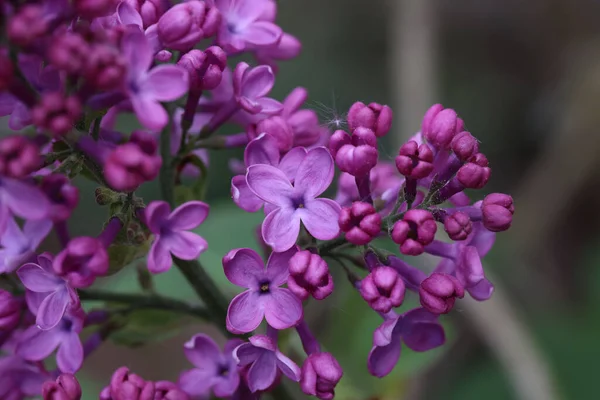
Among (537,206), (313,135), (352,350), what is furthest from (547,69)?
(313,135)

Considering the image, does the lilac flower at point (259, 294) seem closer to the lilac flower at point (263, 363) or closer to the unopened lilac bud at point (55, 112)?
the lilac flower at point (263, 363)

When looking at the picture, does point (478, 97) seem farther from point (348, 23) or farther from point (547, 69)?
point (348, 23)

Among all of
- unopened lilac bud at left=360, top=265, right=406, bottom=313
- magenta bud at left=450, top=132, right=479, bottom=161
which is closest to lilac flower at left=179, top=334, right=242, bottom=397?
unopened lilac bud at left=360, top=265, right=406, bottom=313

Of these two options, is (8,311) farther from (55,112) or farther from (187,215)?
(55,112)

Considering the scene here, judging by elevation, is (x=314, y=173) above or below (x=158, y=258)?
above

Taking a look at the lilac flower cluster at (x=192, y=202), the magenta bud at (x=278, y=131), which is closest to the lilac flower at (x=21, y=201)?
the lilac flower cluster at (x=192, y=202)

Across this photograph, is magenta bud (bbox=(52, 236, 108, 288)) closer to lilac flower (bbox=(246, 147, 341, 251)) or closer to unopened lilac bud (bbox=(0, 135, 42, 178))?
unopened lilac bud (bbox=(0, 135, 42, 178))

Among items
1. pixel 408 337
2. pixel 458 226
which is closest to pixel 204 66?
pixel 458 226
